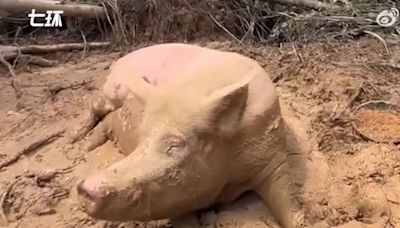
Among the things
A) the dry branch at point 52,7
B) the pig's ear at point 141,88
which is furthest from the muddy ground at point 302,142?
the dry branch at point 52,7

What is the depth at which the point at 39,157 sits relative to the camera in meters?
2.60

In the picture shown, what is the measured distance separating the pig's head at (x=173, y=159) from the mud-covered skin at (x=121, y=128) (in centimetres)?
17

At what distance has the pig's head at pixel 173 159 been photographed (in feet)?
6.44

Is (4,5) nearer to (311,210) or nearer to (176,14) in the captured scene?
(176,14)

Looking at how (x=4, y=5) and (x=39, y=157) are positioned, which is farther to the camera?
(x=4, y=5)

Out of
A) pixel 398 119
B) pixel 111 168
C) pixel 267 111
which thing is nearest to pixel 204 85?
pixel 267 111

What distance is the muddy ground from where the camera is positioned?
2.28 meters

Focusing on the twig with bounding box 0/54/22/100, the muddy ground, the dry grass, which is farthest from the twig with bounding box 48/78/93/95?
the dry grass

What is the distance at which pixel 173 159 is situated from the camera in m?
2.03

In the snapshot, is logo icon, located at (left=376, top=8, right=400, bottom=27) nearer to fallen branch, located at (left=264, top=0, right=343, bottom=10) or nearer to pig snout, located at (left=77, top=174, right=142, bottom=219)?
fallen branch, located at (left=264, top=0, right=343, bottom=10)

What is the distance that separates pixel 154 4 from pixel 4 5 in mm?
791

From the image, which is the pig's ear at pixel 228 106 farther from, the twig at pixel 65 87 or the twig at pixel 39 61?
the twig at pixel 39 61

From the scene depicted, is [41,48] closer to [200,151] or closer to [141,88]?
[141,88]

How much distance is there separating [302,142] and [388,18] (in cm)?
158
